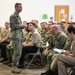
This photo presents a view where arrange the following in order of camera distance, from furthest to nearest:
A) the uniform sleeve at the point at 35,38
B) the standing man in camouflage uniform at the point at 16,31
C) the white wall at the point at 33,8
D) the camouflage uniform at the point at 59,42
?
1. the white wall at the point at 33,8
2. the uniform sleeve at the point at 35,38
3. the standing man in camouflage uniform at the point at 16,31
4. the camouflage uniform at the point at 59,42

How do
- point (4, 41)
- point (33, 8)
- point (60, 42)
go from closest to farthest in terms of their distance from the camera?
point (60, 42) < point (4, 41) < point (33, 8)

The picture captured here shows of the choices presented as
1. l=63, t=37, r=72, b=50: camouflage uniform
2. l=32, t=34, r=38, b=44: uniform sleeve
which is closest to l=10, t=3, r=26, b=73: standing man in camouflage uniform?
l=32, t=34, r=38, b=44: uniform sleeve

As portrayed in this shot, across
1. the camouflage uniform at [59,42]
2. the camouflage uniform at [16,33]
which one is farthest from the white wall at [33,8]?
the camouflage uniform at [59,42]

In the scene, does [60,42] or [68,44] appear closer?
[68,44]

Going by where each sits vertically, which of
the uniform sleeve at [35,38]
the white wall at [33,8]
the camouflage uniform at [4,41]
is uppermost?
the white wall at [33,8]

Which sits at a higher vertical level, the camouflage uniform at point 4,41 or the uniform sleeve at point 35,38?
the uniform sleeve at point 35,38

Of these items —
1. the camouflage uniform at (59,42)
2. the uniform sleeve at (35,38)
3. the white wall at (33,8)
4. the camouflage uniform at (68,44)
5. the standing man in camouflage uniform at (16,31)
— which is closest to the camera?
the camouflage uniform at (68,44)

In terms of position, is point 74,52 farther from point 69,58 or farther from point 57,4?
point 57,4

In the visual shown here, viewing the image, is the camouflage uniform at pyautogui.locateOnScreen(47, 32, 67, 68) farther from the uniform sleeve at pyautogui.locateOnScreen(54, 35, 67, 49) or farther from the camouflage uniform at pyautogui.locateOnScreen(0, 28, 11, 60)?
the camouflage uniform at pyautogui.locateOnScreen(0, 28, 11, 60)

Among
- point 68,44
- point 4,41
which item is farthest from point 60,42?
point 4,41

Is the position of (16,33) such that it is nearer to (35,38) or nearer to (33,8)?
(35,38)

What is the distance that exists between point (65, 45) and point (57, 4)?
18.0ft

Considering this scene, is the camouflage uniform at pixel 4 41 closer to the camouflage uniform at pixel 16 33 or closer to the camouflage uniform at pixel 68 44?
the camouflage uniform at pixel 16 33

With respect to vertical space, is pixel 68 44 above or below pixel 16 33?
below
